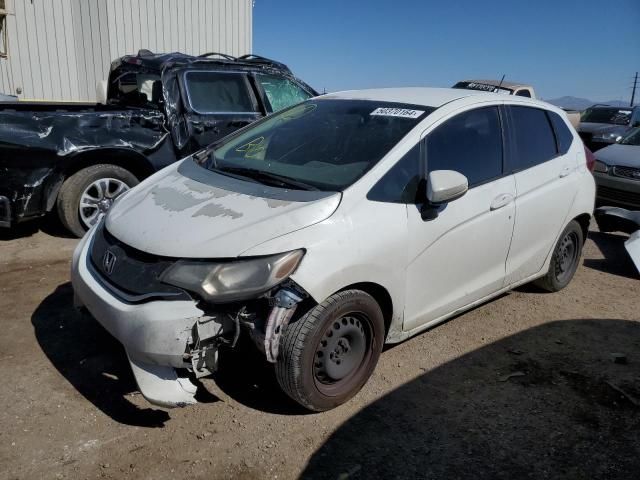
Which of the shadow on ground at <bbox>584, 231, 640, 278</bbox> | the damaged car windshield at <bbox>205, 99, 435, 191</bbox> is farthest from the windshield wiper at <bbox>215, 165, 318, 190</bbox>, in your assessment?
the shadow on ground at <bbox>584, 231, 640, 278</bbox>

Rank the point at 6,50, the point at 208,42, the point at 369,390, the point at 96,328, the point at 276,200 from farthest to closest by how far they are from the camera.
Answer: the point at 208,42, the point at 6,50, the point at 96,328, the point at 369,390, the point at 276,200

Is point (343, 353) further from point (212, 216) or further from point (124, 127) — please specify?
point (124, 127)

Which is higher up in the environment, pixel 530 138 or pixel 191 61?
pixel 191 61

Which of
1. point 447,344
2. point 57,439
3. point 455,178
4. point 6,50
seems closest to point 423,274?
point 455,178

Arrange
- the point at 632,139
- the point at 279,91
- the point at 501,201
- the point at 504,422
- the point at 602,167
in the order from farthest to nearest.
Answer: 1. the point at 632,139
2. the point at 602,167
3. the point at 279,91
4. the point at 501,201
5. the point at 504,422

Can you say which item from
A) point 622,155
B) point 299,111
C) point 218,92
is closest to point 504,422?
point 299,111

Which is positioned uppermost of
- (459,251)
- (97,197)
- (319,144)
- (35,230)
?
(319,144)

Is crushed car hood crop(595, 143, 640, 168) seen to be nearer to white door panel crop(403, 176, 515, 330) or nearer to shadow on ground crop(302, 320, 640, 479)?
shadow on ground crop(302, 320, 640, 479)

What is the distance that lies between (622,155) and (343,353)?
6.35 meters

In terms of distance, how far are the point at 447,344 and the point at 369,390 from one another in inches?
33.4

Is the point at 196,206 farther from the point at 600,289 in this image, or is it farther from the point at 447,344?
the point at 600,289

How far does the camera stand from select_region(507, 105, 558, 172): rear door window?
3.75 metres

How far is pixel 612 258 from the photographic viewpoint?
19.1 feet

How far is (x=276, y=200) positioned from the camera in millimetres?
2830
